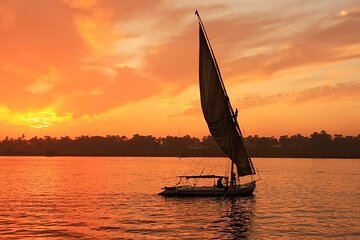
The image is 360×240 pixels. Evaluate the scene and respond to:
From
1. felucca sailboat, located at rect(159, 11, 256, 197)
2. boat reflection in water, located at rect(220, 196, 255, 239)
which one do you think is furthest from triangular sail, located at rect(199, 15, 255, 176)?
boat reflection in water, located at rect(220, 196, 255, 239)

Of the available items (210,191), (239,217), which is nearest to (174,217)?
(239,217)

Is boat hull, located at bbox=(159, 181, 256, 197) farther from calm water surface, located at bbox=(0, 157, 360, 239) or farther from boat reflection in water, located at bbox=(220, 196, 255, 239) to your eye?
boat reflection in water, located at bbox=(220, 196, 255, 239)

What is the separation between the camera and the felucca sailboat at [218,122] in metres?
56.4

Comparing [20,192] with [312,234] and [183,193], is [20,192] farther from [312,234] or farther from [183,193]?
[312,234]

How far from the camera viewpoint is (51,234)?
3791cm

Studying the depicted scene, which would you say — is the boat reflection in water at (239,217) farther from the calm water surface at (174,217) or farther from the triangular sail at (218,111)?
the triangular sail at (218,111)

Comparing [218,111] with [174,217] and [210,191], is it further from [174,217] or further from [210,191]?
[174,217]

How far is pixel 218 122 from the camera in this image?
190 feet

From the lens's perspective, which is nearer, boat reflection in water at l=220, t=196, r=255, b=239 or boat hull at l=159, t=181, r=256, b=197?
boat reflection in water at l=220, t=196, r=255, b=239

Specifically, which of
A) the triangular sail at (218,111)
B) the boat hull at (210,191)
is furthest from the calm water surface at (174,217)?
the triangular sail at (218,111)

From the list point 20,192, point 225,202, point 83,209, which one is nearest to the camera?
point 83,209

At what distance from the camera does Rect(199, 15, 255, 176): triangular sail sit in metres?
56.3

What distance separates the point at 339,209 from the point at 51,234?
35232 mm

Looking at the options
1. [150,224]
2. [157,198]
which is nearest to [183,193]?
[157,198]
